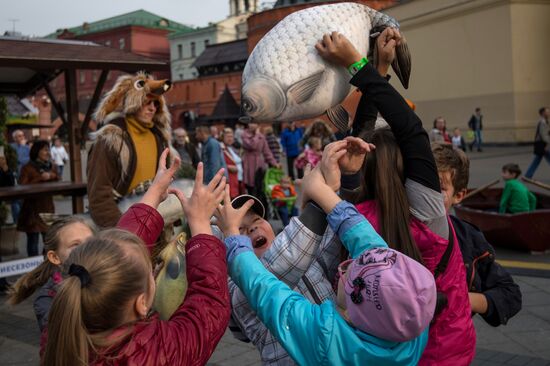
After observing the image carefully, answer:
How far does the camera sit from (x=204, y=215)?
1909 mm

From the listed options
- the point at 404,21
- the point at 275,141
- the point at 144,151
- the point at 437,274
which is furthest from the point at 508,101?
the point at 437,274

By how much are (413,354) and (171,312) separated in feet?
2.55

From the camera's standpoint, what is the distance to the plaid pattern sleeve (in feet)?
6.46

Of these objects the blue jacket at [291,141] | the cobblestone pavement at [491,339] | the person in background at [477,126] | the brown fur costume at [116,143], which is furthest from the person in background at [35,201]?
the person in background at [477,126]

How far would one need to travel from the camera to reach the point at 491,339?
15.0 feet

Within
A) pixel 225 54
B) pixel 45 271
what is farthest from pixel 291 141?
pixel 225 54

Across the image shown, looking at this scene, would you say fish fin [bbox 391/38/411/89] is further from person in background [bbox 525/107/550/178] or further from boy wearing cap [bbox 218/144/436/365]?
person in background [bbox 525/107/550/178]

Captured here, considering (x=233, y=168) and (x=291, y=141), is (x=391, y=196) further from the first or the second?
(x=291, y=141)

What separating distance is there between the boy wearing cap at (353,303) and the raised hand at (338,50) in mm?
392

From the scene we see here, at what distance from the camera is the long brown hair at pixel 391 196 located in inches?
80.0

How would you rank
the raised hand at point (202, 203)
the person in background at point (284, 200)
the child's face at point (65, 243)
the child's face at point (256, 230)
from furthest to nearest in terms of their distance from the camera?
the person in background at point (284, 200), the child's face at point (65, 243), the child's face at point (256, 230), the raised hand at point (202, 203)

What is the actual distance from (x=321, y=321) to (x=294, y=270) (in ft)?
0.94

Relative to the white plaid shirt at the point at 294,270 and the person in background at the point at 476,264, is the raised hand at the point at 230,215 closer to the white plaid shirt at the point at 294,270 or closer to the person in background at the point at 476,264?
the white plaid shirt at the point at 294,270

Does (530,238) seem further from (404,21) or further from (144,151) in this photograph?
(404,21)
